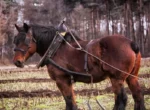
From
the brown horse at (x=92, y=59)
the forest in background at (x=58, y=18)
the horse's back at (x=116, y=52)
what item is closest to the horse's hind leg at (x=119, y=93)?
the brown horse at (x=92, y=59)

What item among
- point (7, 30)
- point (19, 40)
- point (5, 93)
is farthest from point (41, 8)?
point (19, 40)

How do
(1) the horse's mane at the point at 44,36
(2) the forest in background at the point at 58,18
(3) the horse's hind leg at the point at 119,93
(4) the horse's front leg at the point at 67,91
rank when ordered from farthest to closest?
(2) the forest in background at the point at 58,18 < (1) the horse's mane at the point at 44,36 < (4) the horse's front leg at the point at 67,91 < (3) the horse's hind leg at the point at 119,93

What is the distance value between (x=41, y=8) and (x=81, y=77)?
170 feet

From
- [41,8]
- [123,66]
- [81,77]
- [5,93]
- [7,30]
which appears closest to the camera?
[123,66]

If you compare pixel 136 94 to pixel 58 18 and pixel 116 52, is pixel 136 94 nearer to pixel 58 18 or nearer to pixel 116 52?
pixel 116 52

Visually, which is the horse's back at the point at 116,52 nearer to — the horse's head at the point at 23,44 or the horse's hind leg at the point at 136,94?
the horse's hind leg at the point at 136,94

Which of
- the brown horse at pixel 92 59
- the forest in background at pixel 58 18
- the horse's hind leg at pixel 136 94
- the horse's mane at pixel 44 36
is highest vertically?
the horse's mane at pixel 44 36

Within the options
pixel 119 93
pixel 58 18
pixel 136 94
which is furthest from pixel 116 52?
pixel 58 18

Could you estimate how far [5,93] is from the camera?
37.5 ft

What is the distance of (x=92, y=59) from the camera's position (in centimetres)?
629

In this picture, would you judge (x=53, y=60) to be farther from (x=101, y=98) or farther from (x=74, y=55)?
(x=101, y=98)

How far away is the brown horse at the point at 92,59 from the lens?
610 centimetres

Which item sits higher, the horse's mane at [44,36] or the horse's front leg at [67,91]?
the horse's mane at [44,36]

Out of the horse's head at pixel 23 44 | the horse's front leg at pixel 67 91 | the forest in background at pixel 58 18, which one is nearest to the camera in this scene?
the horse's front leg at pixel 67 91
